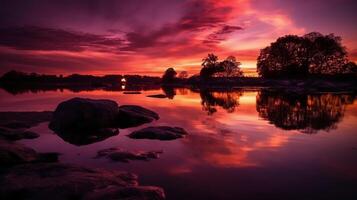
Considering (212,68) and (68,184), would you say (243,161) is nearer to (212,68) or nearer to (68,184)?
(68,184)

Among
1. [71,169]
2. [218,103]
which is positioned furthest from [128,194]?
[218,103]

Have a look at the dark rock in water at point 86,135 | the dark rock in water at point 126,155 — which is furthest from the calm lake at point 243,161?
the dark rock in water at point 86,135

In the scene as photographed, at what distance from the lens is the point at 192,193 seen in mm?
6125

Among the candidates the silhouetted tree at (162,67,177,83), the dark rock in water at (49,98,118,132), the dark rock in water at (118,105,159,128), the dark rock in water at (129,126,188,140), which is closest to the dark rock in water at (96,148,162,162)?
the dark rock in water at (129,126,188,140)

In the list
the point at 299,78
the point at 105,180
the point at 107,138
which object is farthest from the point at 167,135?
the point at 299,78

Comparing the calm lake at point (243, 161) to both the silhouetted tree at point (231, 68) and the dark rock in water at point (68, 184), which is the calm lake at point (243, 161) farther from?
the silhouetted tree at point (231, 68)

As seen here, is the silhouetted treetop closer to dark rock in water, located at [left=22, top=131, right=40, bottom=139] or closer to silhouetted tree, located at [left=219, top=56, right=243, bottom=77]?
silhouetted tree, located at [left=219, top=56, right=243, bottom=77]

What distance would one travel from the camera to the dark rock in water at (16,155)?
7668mm

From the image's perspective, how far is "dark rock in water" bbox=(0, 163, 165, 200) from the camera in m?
5.55

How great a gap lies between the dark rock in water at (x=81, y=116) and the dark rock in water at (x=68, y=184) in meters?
6.79

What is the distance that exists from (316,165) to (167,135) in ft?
18.9

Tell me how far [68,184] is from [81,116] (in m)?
8.32

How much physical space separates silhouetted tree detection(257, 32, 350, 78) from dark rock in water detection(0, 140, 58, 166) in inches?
3331

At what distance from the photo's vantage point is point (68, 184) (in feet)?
19.5
